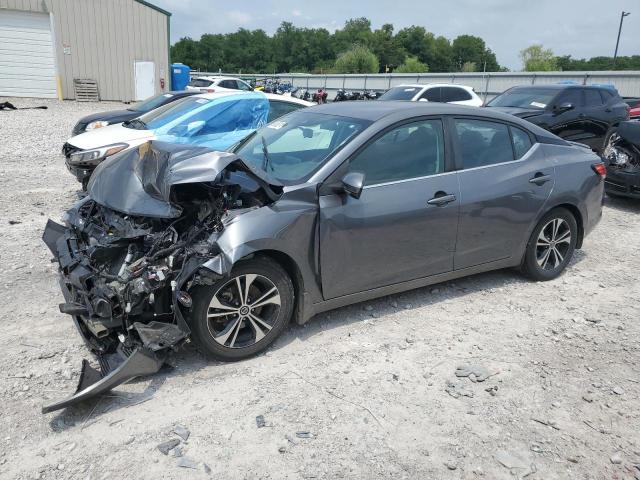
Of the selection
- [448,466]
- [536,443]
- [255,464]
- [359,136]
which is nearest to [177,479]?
[255,464]

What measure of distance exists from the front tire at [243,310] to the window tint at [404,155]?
103 centimetres

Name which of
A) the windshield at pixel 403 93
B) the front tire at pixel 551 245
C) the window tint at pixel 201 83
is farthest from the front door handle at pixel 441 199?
the window tint at pixel 201 83

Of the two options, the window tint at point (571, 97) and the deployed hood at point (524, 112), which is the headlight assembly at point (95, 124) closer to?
the deployed hood at point (524, 112)

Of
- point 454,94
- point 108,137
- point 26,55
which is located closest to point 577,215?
point 108,137

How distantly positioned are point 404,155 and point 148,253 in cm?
207

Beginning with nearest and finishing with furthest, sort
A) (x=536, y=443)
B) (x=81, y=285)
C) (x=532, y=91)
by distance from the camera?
(x=536, y=443), (x=81, y=285), (x=532, y=91)

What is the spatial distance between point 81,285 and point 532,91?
1041 centimetres

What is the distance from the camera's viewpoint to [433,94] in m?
13.8

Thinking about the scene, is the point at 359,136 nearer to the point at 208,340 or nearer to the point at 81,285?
the point at 208,340

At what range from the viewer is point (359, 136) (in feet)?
12.8

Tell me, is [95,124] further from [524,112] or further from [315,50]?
[315,50]

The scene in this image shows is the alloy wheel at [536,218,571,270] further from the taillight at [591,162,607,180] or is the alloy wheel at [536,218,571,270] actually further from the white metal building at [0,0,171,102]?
the white metal building at [0,0,171,102]

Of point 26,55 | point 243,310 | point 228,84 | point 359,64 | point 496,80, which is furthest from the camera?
point 359,64

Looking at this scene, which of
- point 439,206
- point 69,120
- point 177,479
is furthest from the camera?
point 69,120
